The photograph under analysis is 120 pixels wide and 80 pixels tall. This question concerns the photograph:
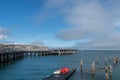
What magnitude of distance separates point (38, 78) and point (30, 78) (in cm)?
190

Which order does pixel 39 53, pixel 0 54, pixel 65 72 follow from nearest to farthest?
pixel 65 72 → pixel 0 54 → pixel 39 53

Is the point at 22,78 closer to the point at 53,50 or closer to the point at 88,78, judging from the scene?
the point at 88,78

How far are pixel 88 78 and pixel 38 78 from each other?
11599 mm

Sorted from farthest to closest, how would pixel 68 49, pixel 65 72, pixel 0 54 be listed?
pixel 68 49
pixel 0 54
pixel 65 72

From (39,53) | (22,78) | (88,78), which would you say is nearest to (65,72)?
(88,78)

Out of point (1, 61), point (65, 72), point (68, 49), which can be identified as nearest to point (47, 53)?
point (68, 49)

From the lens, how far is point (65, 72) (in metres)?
60.8

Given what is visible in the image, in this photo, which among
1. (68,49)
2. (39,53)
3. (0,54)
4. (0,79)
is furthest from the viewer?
(68,49)

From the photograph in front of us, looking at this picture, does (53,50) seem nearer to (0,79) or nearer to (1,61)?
(1,61)

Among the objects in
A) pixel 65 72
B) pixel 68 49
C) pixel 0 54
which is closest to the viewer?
pixel 65 72

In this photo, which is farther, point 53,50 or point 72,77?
point 53,50

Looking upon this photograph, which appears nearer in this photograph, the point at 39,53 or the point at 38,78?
the point at 38,78

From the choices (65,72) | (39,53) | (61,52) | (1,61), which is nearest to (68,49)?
(61,52)

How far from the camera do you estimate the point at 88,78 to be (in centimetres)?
5672
